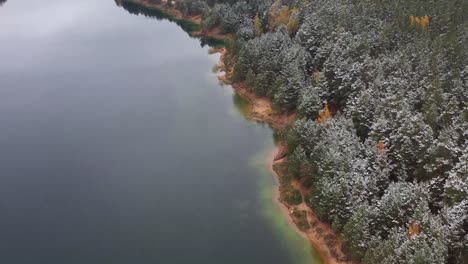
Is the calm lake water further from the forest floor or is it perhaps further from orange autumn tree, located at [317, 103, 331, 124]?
orange autumn tree, located at [317, 103, 331, 124]

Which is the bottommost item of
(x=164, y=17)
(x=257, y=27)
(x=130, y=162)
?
(x=130, y=162)

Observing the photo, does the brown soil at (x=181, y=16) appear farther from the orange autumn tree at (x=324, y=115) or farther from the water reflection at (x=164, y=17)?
the orange autumn tree at (x=324, y=115)

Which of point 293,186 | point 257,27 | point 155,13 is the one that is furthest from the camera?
point 155,13

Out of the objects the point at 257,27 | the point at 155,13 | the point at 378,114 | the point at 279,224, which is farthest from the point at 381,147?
the point at 155,13

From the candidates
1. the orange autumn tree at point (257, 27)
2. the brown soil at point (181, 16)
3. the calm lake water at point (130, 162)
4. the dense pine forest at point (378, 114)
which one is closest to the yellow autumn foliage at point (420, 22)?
the dense pine forest at point (378, 114)

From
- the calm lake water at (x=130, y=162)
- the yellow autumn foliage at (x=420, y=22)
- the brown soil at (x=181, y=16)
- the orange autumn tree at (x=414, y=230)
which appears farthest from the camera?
the brown soil at (x=181, y=16)

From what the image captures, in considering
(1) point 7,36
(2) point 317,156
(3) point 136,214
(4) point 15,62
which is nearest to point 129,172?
(3) point 136,214

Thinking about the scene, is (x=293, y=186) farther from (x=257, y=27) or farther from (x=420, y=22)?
(x=257, y=27)
